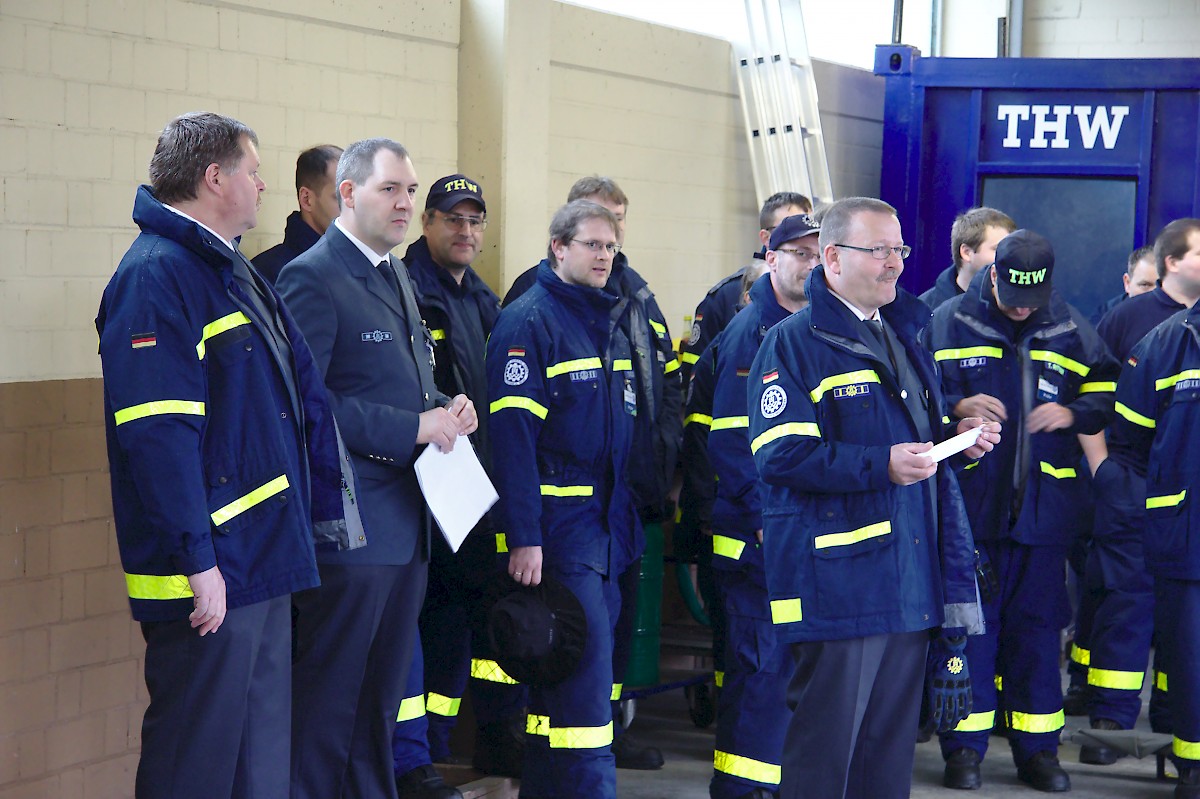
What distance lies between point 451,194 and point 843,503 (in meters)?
2.06

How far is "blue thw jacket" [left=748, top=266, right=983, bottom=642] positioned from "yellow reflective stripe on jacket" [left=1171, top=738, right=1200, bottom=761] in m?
1.94

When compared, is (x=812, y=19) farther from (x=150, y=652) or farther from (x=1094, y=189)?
(x=150, y=652)

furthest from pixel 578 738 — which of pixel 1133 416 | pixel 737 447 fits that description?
pixel 1133 416

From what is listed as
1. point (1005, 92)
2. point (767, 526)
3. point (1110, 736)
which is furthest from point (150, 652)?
point (1005, 92)

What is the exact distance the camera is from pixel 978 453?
13.4 feet

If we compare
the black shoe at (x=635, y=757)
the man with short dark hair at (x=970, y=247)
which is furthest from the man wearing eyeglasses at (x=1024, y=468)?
the black shoe at (x=635, y=757)

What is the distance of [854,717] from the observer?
13.1ft

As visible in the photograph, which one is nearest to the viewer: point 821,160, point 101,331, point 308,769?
point 101,331

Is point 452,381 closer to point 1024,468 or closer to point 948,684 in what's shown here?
point 948,684

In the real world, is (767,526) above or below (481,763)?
above

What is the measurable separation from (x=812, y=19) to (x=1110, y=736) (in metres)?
5.08

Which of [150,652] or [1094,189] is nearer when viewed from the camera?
[150,652]

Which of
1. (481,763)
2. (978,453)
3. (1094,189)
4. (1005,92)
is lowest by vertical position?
(481,763)

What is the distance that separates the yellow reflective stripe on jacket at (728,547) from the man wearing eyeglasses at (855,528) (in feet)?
3.18
